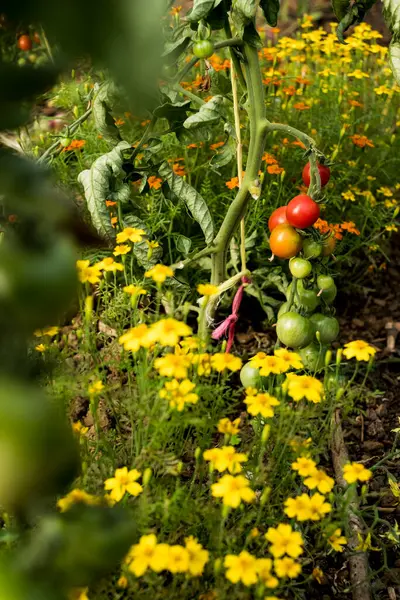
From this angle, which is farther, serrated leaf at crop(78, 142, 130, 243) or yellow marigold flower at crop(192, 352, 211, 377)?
serrated leaf at crop(78, 142, 130, 243)

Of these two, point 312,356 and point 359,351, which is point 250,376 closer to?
point 312,356

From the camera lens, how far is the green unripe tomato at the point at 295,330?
1.66 m

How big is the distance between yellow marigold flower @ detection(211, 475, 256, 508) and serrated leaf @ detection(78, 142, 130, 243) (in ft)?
2.80

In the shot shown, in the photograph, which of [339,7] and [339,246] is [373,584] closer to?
[339,246]

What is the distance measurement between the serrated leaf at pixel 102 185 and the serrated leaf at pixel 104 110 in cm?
4

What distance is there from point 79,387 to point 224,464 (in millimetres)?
335

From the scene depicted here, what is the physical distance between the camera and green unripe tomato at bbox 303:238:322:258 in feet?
5.44

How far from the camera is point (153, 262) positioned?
6.20ft

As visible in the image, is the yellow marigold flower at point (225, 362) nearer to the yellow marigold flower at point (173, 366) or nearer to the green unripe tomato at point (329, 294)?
the yellow marigold flower at point (173, 366)

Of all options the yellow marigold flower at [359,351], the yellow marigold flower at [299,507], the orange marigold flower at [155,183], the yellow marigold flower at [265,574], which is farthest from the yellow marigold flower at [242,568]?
the orange marigold flower at [155,183]

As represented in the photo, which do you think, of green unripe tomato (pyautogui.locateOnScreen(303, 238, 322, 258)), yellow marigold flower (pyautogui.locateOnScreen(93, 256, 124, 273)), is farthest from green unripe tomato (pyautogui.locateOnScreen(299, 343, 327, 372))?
yellow marigold flower (pyautogui.locateOnScreen(93, 256, 124, 273))

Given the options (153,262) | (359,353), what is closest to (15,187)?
(359,353)

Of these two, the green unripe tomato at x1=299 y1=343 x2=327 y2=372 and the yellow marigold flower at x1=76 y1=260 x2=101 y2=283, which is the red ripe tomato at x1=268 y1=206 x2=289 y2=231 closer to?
the green unripe tomato at x1=299 y1=343 x2=327 y2=372

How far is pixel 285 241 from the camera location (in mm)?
1645
